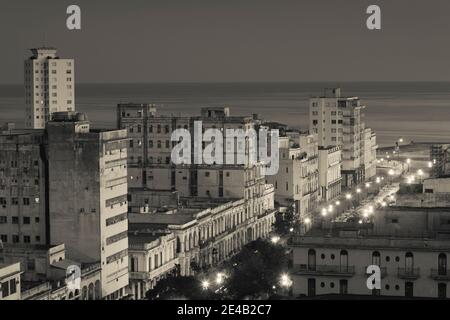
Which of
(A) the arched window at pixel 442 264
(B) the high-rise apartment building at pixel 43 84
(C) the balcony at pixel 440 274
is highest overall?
(B) the high-rise apartment building at pixel 43 84

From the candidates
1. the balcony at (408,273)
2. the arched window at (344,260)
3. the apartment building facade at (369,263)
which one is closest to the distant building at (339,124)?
the apartment building facade at (369,263)

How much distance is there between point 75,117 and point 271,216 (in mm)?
31530

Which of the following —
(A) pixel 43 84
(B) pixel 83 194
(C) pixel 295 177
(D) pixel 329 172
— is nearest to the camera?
(B) pixel 83 194

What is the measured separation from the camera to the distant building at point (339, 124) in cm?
9994

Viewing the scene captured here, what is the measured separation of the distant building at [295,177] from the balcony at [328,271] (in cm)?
4372

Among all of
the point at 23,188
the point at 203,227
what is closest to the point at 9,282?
the point at 23,188

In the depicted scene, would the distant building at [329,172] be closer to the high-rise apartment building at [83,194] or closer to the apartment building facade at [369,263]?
the high-rise apartment building at [83,194]

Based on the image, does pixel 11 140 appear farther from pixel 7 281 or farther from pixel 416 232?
pixel 416 232

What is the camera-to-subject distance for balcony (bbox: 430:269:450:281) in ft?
116

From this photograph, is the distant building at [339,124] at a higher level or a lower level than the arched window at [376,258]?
higher

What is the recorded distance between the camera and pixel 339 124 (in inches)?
3957

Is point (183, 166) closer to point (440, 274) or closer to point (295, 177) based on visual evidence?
point (295, 177)

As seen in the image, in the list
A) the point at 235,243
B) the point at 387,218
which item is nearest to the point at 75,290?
the point at 387,218

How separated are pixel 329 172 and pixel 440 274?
186 feet
